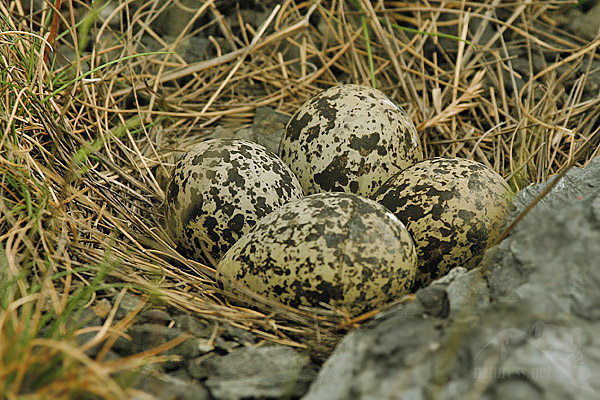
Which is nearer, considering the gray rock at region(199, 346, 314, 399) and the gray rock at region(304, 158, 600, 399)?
the gray rock at region(304, 158, 600, 399)

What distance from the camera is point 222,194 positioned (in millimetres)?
2398

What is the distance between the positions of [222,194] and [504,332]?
1.29 m

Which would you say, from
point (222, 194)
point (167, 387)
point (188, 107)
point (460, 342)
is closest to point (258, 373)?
point (167, 387)

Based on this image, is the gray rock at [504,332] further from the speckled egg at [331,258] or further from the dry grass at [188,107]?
the dry grass at [188,107]

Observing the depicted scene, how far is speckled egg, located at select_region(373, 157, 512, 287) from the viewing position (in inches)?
90.5

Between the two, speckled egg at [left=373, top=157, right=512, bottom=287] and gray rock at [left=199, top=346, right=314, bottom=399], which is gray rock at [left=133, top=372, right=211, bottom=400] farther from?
speckled egg at [left=373, top=157, right=512, bottom=287]

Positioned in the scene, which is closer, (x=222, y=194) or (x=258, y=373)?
(x=258, y=373)

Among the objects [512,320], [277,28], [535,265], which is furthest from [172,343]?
[277,28]

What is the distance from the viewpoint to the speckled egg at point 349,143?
2578 millimetres

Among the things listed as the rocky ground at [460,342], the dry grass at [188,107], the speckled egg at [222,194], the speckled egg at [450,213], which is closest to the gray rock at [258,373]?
the rocky ground at [460,342]

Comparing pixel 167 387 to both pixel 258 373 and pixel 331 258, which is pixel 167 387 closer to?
pixel 258 373

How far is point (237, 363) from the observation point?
5.91 feet

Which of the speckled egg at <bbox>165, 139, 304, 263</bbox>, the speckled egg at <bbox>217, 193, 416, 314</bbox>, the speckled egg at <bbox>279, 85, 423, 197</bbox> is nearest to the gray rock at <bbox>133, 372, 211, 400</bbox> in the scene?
the speckled egg at <bbox>217, 193, 416, 314</bbox>

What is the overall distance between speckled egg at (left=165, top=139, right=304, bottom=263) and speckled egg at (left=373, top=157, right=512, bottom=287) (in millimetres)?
507
